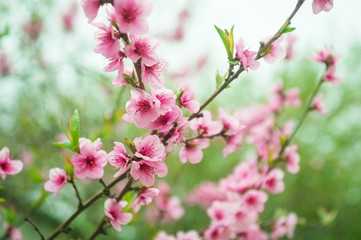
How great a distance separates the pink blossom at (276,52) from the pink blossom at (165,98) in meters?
0.42

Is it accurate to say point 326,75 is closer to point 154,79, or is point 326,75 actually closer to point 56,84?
point 154,79

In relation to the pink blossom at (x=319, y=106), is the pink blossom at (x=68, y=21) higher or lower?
higher

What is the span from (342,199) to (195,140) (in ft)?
14.5

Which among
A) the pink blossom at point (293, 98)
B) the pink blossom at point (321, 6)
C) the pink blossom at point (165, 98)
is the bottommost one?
the pink blossom at point (165, 98)

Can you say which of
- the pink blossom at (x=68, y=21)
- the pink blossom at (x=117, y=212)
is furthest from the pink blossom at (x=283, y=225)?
the pink blossom at (x=68, y=21)

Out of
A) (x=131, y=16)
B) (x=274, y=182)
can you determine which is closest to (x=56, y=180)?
(x=131, y=16)

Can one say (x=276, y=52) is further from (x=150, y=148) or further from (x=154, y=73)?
(x=150, y=148)

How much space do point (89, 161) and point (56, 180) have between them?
0.20m

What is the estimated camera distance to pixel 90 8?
2.54 ft

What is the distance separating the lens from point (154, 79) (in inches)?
33.1

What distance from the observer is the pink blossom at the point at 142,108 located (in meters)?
0.80

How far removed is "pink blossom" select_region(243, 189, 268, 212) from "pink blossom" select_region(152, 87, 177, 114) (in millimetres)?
882

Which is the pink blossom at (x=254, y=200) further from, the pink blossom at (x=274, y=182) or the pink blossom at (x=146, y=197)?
the pink blossom at (x=146, y=197)

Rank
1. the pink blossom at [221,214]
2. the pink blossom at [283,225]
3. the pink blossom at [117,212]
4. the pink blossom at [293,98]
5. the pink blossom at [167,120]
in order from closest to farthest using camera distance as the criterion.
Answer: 1. the pink blossom at [167,120]
2. the pink blossom at [117,212]
3. the pink blossom at [221,214]
4. the pink blossom at [283,225]
5. the pink blossom at [293,98]
